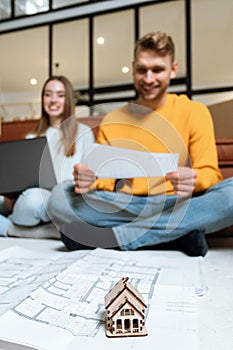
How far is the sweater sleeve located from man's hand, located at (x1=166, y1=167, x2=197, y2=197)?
0.10 metres

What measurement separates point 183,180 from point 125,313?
0.45 meters

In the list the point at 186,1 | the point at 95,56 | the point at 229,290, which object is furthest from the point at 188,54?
the point at 229,290

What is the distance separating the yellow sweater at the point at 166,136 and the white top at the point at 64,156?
4cm

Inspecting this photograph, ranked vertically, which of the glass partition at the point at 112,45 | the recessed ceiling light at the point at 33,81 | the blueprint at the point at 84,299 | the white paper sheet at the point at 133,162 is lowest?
the blueprint at the point at 84,299

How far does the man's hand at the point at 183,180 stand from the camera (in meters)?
0.69

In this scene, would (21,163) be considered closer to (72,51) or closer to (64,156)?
(64,156)

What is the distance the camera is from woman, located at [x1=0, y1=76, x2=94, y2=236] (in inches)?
33.1

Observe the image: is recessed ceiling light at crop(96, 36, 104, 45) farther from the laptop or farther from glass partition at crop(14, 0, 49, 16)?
the laptop

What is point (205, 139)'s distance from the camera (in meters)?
0.83

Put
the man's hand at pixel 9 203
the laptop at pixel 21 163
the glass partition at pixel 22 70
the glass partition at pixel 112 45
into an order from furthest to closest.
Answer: the glass partition at pixel 22 70 → the glass partition at pixel 112 45 → the man's hand at pixel 9 203 → the laptop at pixel 21 163

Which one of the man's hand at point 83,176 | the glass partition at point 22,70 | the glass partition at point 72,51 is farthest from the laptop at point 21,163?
the glass partition at point 22,70

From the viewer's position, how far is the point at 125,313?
29 centimetres

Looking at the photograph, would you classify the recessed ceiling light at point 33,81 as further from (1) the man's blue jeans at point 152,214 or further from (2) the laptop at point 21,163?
(1) the man's blue jeans at point 152,214

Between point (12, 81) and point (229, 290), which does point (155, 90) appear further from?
point (12, 81)
